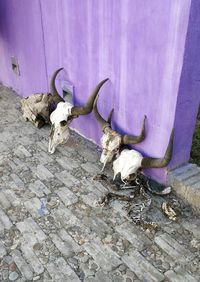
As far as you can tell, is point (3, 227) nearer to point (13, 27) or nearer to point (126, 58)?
point (126, 58)

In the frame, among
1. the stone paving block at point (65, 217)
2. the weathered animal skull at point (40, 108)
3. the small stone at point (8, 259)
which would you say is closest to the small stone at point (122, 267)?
the stone paving block at point (65, 217)

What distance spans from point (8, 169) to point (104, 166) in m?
1.50

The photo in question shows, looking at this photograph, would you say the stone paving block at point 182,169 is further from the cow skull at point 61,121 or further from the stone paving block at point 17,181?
the stone paving block at point 17,181

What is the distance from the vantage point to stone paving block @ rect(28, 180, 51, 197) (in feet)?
14.5

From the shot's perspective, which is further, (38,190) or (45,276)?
(38,190)

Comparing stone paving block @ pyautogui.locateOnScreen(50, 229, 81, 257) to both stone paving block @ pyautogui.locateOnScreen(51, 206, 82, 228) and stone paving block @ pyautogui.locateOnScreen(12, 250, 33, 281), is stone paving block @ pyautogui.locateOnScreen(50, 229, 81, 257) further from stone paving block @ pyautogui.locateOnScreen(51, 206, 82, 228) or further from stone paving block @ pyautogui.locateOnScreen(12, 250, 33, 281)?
stone paving block @ pyautogui.locateOnScreen(12, 250, 33, 281)

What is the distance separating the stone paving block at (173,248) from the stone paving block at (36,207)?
1.46 meters

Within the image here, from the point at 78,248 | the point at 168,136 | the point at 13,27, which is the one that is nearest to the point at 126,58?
the point at 168,136

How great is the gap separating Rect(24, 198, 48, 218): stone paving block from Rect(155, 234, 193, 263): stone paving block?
1464mm

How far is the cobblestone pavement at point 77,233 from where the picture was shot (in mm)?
3252

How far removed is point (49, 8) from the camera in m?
5.66

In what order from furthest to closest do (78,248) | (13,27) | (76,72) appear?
1. (13,27)
2. (76,72)
3. (78,248)

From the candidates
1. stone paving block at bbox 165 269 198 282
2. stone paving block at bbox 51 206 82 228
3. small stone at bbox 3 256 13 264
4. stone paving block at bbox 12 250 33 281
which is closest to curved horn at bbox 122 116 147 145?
stone paving block at bbox 51 206 82 228

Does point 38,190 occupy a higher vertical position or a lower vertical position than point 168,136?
lower
